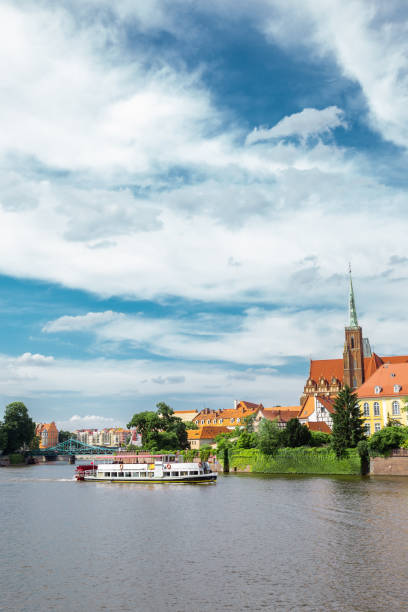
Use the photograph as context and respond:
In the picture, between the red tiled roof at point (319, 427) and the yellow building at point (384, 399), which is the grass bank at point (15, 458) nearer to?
the red tiled roof at point (319, 427)

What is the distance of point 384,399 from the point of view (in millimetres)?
93938

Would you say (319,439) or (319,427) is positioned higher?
(319,427)

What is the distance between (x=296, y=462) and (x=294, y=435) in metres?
3.68

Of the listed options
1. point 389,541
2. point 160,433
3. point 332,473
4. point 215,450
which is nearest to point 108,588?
point 389,541

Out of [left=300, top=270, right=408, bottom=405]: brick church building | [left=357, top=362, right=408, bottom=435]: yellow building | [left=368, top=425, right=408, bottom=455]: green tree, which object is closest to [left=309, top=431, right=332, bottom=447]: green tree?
[left=357, top=362, right=408, bottom=435]: yellow building

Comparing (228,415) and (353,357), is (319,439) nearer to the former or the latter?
(353,357)

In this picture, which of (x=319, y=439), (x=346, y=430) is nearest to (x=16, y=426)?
(x=319, y=439)

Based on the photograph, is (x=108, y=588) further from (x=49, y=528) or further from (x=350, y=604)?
(x=49, y=528)

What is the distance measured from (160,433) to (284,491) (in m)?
66.7

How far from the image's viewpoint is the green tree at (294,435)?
8206cm

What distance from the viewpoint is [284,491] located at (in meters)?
57.6

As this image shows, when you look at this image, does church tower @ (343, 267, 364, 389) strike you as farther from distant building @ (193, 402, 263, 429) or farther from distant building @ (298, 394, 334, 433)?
distant building @ (193, 402, 263, 429)

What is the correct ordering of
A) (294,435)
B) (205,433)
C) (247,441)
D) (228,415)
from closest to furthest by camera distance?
1. (294,435)
2. (247,441)
3. (205,433)
4. (228,415)

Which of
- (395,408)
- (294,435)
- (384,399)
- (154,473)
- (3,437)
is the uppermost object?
(384,399)
